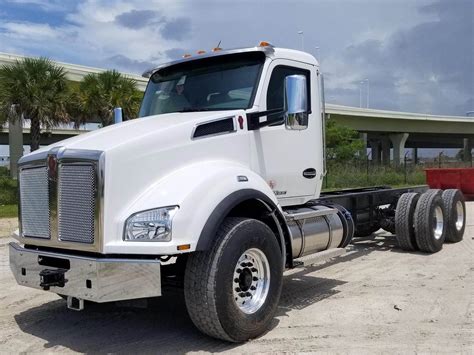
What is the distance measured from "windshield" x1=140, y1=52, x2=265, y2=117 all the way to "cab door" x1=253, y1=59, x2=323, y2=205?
188mm

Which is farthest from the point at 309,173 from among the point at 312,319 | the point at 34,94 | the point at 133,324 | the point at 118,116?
the point at 34,94

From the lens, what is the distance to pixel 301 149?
247 inches

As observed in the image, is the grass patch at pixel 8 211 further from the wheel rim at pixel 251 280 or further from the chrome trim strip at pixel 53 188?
the wheel rim at pixel 251 280

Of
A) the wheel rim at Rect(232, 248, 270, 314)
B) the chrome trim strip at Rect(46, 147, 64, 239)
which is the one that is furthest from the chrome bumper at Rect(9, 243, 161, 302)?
the wheel rim at Rect(232, 248, 270, 314)

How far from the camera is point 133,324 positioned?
5.62 m

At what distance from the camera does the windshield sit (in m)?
5.70

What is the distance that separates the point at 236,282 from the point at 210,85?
87.2 inches

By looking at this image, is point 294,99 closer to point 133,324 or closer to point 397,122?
point 133,324

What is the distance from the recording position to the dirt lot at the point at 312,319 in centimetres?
485

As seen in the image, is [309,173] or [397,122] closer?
[309,173]

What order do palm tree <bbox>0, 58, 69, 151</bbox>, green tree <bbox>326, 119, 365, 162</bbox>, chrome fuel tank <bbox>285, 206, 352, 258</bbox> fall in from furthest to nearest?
green tree <bbox>326, 119, 365, 162</bbox> < palm tree <bbox>0, 58, 69, 151</bbox> < chrome fuel tank <bbox>285, 206, 352, 258</bbox>

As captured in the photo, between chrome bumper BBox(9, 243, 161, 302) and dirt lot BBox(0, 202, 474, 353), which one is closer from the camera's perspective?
chrome bumper BBox(9, 243, 161, 302)

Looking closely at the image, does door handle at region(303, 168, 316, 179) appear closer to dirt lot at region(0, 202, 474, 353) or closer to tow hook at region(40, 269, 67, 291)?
dirt lot at region(0, 202, 474, 353)

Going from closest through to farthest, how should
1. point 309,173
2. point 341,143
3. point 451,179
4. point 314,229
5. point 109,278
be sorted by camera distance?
point 109,278, point 314,229, point 309,173, point 451,179, point 341,143
